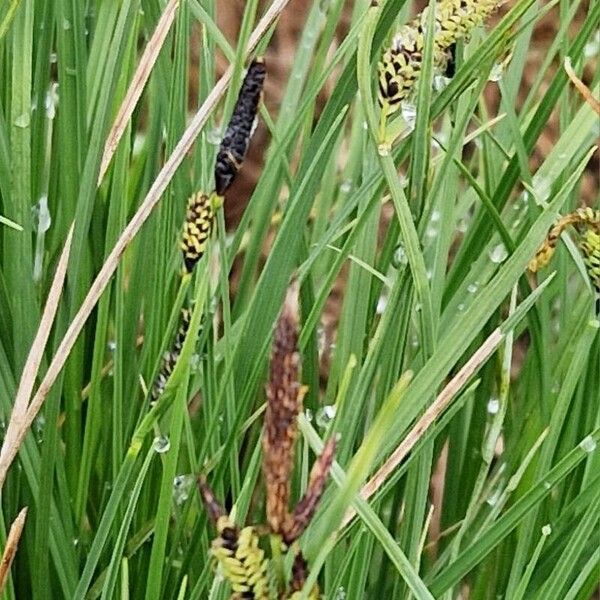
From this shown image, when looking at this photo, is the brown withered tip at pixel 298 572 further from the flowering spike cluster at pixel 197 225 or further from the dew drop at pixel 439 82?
the dew drop at pixel 439 82

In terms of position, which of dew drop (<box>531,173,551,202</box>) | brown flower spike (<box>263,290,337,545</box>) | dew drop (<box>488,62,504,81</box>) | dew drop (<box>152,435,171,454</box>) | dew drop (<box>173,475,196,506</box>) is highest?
dew drop (<box>488,62,504,81</box>)

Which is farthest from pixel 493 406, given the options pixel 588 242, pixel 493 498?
pixel 588 242

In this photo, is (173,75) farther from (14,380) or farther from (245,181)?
(245,181)

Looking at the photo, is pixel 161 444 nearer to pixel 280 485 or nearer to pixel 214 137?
pixel 214 137

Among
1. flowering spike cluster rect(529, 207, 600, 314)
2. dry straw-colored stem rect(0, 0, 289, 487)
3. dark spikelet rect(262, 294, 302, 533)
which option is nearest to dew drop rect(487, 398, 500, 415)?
flowering spike cluster rect(529, 207, 600, 314)

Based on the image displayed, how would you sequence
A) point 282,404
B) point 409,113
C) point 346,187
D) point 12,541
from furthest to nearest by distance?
point 346,187 < point 409,113 < point 12,541 < point 282,404

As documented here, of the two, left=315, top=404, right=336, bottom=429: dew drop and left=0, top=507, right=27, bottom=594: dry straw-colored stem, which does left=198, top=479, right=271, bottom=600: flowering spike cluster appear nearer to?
left=0, top=507, right=27, bottom=594: dry straw-colored stem

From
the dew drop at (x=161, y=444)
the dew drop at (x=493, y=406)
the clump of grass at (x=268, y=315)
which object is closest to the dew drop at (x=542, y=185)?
the clump of grass at (x=268, y=315)
